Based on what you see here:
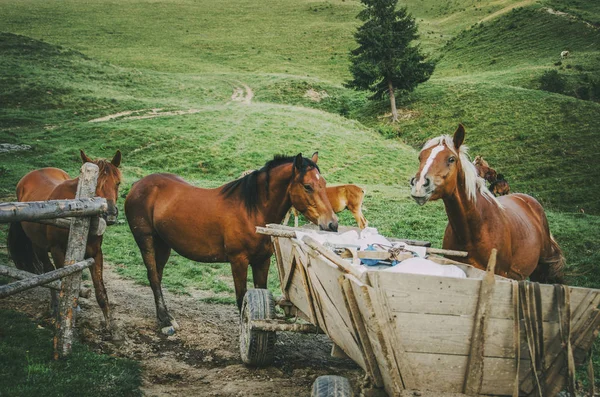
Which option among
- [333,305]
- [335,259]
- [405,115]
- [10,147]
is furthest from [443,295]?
[405,115]

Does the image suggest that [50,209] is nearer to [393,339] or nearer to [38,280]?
[38,280]

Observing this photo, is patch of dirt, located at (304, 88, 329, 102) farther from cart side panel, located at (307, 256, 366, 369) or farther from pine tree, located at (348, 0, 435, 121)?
cart side panel, located at (307, 256, 366, 369)

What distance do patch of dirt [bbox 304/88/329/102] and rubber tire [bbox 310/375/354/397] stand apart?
46.0m

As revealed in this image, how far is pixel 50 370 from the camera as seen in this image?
513 centimetres

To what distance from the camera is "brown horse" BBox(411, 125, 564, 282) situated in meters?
5.46

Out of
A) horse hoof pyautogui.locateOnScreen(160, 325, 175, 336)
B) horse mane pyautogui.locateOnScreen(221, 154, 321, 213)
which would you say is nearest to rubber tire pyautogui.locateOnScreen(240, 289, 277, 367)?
horse mane pyautogui.locateOnScreen(221, 154, 321, 213)

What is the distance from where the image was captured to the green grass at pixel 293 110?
19.5 metres

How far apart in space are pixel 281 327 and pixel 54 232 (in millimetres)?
3525

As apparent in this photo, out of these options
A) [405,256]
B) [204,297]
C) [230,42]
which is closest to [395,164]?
[204,297]

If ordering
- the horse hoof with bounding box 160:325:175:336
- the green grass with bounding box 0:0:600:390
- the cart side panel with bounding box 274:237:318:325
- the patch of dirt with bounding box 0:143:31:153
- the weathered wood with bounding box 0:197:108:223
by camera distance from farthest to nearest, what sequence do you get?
the patch of dirt with bounding box 0:143:31:153 < the green grass with bounding box 0:0:600:390 < the horse hoof with bounding box 160:325:175:336 < the cart side panel with bounding box 274:237:318:325 < the weathered wood with bounding box 0:197:108:223

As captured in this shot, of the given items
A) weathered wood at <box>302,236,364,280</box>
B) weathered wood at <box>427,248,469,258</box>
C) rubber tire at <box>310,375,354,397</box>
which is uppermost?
weathered wood at <box>302,236,364,280</box>

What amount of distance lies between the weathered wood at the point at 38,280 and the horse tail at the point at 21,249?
8.55 feet

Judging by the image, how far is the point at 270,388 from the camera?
5.33 meters

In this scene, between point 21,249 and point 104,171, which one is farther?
point 21,249
